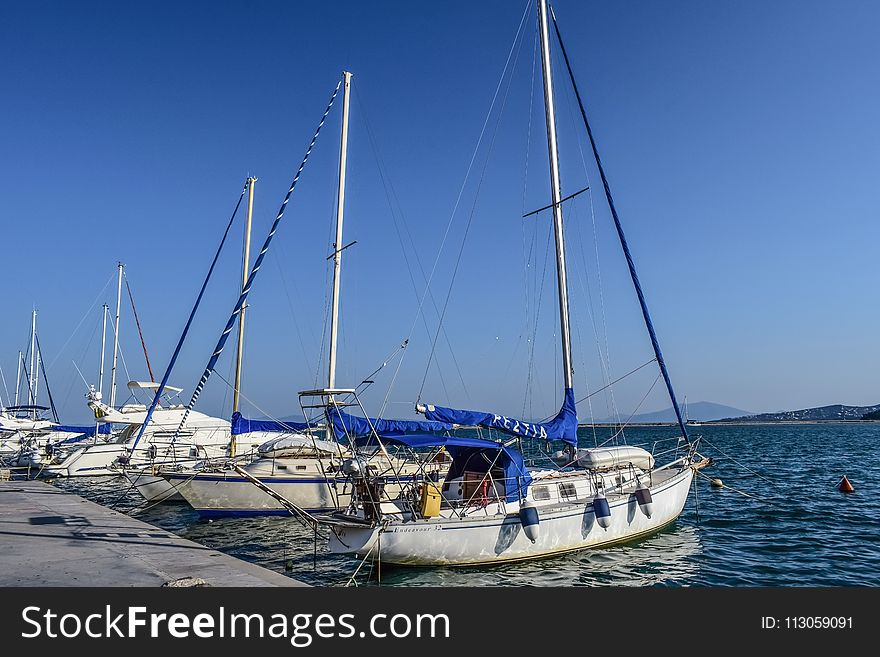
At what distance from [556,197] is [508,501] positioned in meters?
10.5

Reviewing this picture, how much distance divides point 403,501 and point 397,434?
1.69 m

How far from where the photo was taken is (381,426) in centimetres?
1619

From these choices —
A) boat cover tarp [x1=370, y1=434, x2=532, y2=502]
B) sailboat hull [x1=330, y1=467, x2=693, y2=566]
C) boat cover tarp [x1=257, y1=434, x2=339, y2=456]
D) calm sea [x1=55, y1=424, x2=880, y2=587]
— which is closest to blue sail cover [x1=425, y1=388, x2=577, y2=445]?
boat cover tarp [x1=370, y1=434, x2=532, y2=502]

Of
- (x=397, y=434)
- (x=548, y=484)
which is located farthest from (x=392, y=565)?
(x=548, y=484)

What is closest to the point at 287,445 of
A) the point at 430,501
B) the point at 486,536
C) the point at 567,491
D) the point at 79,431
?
the point at 430,501

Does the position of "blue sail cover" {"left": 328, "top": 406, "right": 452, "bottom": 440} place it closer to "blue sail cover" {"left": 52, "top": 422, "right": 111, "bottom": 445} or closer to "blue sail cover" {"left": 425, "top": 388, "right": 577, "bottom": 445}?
"blue sail cover" {"left": 425, "top": 388, "right": 577, "bottom": 445}

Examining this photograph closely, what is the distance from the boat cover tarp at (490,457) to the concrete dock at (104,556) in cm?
486

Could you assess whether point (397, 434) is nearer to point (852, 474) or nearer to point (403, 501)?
point (403, 501)

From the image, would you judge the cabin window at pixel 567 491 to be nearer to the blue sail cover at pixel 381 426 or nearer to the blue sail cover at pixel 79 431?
the blue sail cover at pixel 381 426

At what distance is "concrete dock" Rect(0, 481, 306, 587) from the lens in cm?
982

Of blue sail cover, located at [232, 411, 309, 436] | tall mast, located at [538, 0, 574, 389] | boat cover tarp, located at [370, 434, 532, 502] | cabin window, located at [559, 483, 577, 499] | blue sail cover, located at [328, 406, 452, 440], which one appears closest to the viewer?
boat cover tarp, located at [370, 434, 532, 502]

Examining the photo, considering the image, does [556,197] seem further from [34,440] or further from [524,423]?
[34,440]

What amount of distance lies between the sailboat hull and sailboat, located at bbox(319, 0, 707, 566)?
0.02 meters

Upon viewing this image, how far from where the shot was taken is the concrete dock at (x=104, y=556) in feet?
32.2
